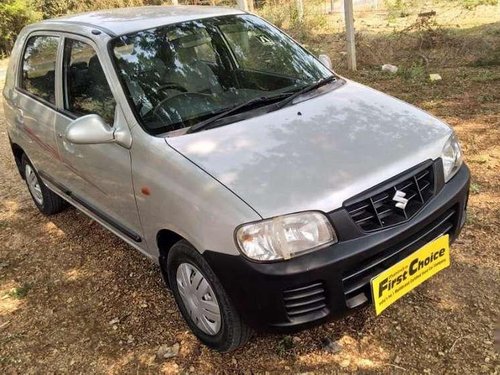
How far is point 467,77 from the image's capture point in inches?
251

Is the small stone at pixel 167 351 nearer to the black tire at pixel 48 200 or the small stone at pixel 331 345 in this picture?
the small stone at pixel 331 345

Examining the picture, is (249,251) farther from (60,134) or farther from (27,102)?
(27,102)

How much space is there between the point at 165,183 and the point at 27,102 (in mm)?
2090

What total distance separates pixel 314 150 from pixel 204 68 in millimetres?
1060

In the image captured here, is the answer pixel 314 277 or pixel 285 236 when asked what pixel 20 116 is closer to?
pixel 285 236

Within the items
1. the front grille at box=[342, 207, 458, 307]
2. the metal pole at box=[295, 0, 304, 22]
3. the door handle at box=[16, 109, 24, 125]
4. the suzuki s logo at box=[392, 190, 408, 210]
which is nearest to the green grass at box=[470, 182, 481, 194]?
the front grille at box=[342, 207, 458, 307]

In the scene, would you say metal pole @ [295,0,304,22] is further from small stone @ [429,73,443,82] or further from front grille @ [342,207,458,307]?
front grille @ [342,207,458,307]

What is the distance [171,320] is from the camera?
2.99m

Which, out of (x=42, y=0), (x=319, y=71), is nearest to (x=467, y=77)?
(x=319, y=71)

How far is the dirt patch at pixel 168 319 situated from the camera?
2541 mm

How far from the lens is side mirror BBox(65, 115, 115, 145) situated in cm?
267

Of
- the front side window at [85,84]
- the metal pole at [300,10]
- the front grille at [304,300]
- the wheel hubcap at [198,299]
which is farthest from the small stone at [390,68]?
the front grille at [304,300]

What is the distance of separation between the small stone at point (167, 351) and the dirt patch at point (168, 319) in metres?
0.03

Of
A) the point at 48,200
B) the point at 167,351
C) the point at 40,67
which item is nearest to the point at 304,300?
the point at 167,351
